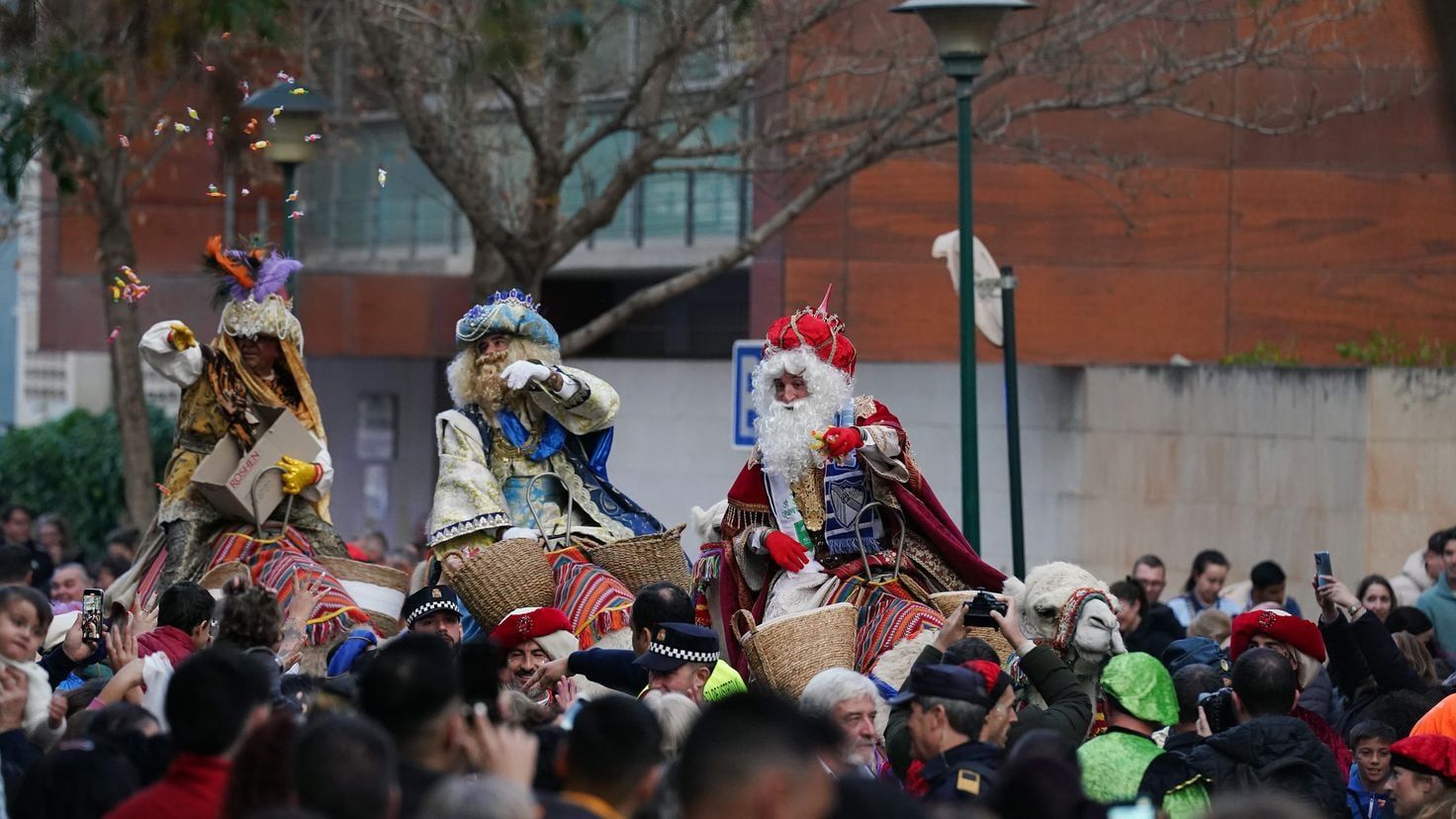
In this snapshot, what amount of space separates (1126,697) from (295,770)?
3064 millimetres

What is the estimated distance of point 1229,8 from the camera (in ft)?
52.6

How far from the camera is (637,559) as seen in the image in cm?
1012

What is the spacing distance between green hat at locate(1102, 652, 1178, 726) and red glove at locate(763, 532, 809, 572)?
106 inches

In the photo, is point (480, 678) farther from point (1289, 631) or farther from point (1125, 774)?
point (1289, 631)

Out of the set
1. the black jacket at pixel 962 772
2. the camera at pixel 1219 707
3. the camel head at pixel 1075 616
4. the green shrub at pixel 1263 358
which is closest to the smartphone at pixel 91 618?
the camel head at pixel 1075 616

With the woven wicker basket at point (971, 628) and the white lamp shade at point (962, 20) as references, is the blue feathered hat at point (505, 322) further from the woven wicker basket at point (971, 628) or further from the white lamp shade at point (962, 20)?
the white lamp shade at point (962, 20)

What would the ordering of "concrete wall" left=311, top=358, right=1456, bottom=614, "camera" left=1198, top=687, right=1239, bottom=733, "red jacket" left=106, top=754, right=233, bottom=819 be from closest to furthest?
"red jacket" left=106, top=754, right=233, bottom=819
"camera" left=1198, top=687, right=1239, bottom=733
"concrete wall" left=311, top=358, right=1456, bottom=614

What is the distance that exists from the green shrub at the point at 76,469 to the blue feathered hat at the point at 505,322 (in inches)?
493

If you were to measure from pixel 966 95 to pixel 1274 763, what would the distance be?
575cm

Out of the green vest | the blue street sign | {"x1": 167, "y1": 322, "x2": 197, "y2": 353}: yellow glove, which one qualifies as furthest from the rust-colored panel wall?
the green vest

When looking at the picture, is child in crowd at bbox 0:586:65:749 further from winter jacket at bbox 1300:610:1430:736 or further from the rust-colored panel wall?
the rust-colored panel wall

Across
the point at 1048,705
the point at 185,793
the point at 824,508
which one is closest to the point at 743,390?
the point at 824,508

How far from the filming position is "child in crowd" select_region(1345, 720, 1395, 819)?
7.71m

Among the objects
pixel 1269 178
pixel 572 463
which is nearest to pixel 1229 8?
pixel 1269 178
